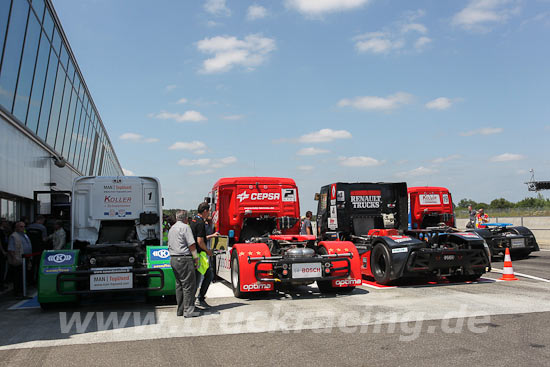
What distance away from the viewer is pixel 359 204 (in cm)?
1403

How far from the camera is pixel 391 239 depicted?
34.3 ft

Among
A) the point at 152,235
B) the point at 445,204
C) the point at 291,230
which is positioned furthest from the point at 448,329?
the point at 445,204

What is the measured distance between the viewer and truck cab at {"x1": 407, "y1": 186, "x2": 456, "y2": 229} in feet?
63.8

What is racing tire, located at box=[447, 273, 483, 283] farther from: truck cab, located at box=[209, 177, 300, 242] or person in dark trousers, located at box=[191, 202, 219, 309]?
person in dark trousers, located at box=[191, 202, 219, 309]

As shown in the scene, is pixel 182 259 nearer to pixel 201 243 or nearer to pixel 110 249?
pixel 201 243

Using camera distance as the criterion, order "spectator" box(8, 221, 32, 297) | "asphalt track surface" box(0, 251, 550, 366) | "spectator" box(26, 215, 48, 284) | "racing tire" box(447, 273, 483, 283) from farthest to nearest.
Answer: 1. "spectator" box(26, 215, 48, 284)
2. "racing tire" box(447, 273, 483, 283)
3. "spectator" box(8, 221, 32, 297)
4. "asphalt track surface" box(0, 251, 550, 366)

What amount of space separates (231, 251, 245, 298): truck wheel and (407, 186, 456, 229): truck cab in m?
11.5

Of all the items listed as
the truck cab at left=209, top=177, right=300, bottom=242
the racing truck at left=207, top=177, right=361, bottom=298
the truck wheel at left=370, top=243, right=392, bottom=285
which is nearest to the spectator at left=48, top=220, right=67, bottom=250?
the racing truck at left=207, top=177, right=361, bottom=298

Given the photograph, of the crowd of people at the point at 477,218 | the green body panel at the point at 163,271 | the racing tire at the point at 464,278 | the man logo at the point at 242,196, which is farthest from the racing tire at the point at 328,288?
the crowd of people at the point at 477,218

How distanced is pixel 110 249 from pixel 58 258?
103 cm

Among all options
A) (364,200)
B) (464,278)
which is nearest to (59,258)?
(364,200)

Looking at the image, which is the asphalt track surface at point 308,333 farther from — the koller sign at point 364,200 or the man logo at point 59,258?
the koller sign at point 364,200

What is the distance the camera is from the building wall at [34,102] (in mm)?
15391

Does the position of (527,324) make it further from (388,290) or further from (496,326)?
(388,290)
